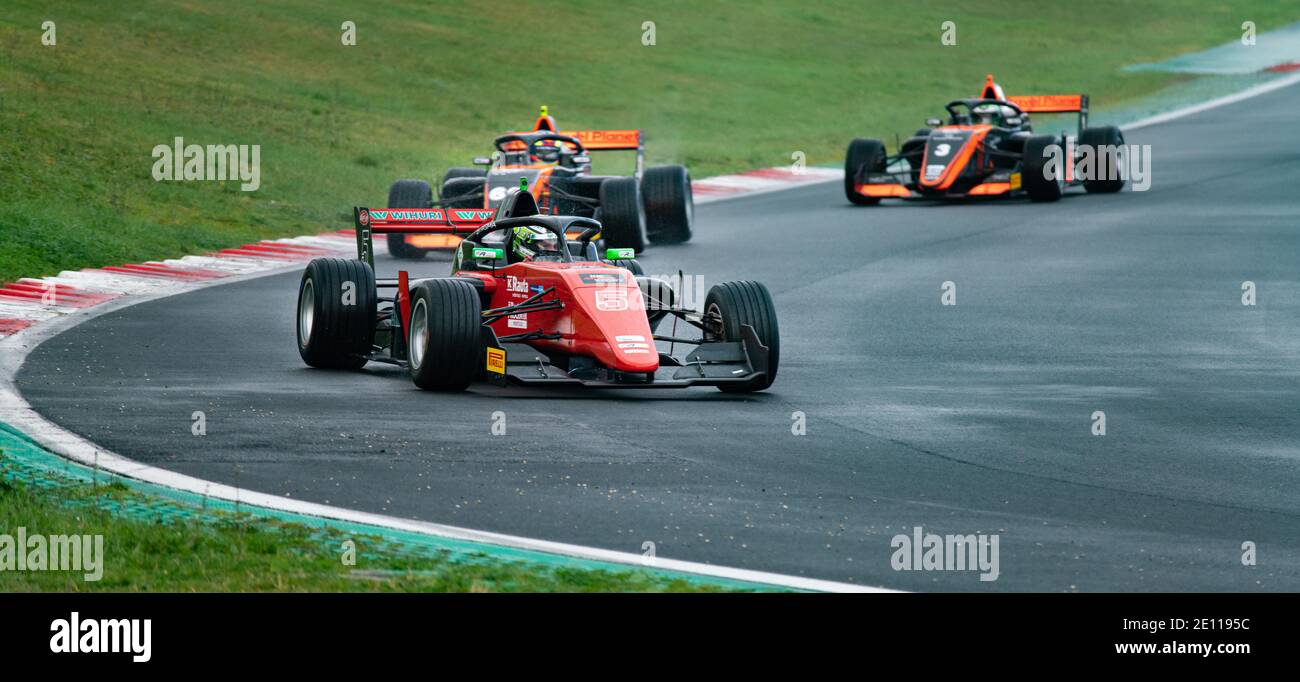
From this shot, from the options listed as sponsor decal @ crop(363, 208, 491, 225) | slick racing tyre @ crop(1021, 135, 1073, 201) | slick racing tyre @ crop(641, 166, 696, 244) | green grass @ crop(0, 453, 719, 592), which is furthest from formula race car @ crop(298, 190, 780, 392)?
slick racing tyre @ crop(1021, 135, 1073, 201)

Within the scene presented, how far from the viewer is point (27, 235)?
77.7 feet

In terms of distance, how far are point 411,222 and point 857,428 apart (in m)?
5.82

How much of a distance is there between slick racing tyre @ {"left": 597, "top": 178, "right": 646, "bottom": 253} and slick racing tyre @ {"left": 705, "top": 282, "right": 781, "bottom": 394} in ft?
31.9

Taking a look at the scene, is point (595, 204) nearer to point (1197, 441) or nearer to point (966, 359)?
point (966, 359)

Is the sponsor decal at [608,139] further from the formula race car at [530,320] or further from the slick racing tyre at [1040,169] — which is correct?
the formula race car at [530,320]

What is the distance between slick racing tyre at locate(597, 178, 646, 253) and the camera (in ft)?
80.7

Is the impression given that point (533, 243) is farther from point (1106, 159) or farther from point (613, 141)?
point (1106, 159)

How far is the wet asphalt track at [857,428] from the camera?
9852 millimetres

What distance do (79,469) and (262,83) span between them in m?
30.9

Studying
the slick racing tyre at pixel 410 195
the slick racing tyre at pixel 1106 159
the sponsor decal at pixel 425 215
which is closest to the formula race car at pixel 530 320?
the sponsor decal at pixel 425 215

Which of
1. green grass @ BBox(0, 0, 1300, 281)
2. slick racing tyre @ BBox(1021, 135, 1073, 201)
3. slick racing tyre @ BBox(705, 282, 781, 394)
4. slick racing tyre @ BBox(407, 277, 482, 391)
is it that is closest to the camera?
slick racing tyre @ BBox(407, 277, 482, 391)

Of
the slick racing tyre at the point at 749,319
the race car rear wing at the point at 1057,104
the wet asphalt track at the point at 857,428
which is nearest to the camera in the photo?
the wet asphalt track at the point at 857,428

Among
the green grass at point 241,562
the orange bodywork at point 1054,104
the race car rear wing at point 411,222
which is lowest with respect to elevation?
the green grass at point 241,562

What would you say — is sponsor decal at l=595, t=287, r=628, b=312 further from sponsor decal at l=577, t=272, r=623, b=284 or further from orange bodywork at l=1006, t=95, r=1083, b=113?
orange bodywork at l=1006, t=95, r=1083, b=113
